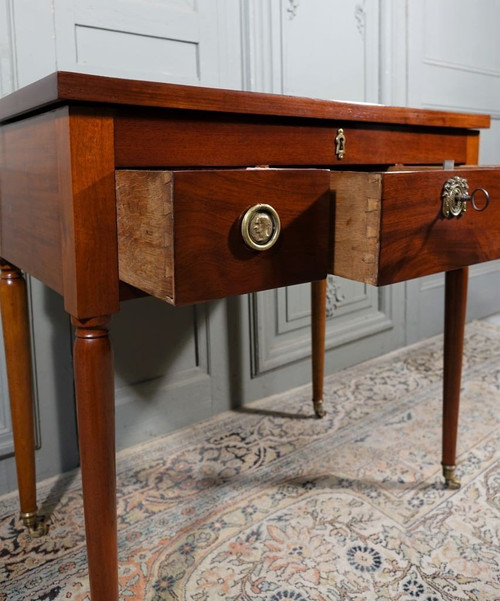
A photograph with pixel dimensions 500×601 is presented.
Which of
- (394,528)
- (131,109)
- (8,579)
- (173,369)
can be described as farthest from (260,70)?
(8,579)

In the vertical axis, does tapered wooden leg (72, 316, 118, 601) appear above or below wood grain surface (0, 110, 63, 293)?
below

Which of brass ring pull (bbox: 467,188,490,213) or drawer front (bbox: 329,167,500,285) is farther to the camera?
brass ring pull (bbox: 467,188,490,213)

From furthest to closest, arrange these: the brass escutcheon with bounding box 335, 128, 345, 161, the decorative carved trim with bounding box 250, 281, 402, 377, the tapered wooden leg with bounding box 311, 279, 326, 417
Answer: the decorative carved trim with bounding box 250, 281, 402, 377
the tapered wooden leg with bounding box 311, 279, 326, 417
the brass escutcheon with bounding box 335, 128, 345, 161

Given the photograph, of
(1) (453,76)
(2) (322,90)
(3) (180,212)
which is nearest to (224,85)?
(2) (322,90)

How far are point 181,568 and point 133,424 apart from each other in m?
0.45

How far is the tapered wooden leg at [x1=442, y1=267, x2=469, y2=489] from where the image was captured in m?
1.00

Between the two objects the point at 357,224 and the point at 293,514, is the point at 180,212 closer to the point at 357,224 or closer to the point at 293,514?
the point at 357,224

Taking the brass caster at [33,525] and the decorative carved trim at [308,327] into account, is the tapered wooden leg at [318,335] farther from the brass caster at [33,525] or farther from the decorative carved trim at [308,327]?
the brass caster at [33,525]

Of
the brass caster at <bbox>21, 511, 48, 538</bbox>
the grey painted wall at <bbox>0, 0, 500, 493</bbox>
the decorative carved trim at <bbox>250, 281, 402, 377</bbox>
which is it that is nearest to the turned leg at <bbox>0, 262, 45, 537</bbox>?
the brass caster at <bbox>21, 511, 48, 538</bbox>

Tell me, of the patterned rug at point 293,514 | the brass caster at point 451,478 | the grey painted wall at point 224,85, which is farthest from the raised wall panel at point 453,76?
the brass caster at point 451,478

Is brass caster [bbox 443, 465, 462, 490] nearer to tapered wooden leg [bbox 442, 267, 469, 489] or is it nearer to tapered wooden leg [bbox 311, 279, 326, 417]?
tapered wooden leg [bbox 442, 267, 469, 489]

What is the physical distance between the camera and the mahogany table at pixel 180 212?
543mm

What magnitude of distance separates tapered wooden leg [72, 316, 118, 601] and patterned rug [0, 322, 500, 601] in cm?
23

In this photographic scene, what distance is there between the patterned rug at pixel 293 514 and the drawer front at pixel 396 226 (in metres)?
0.49
